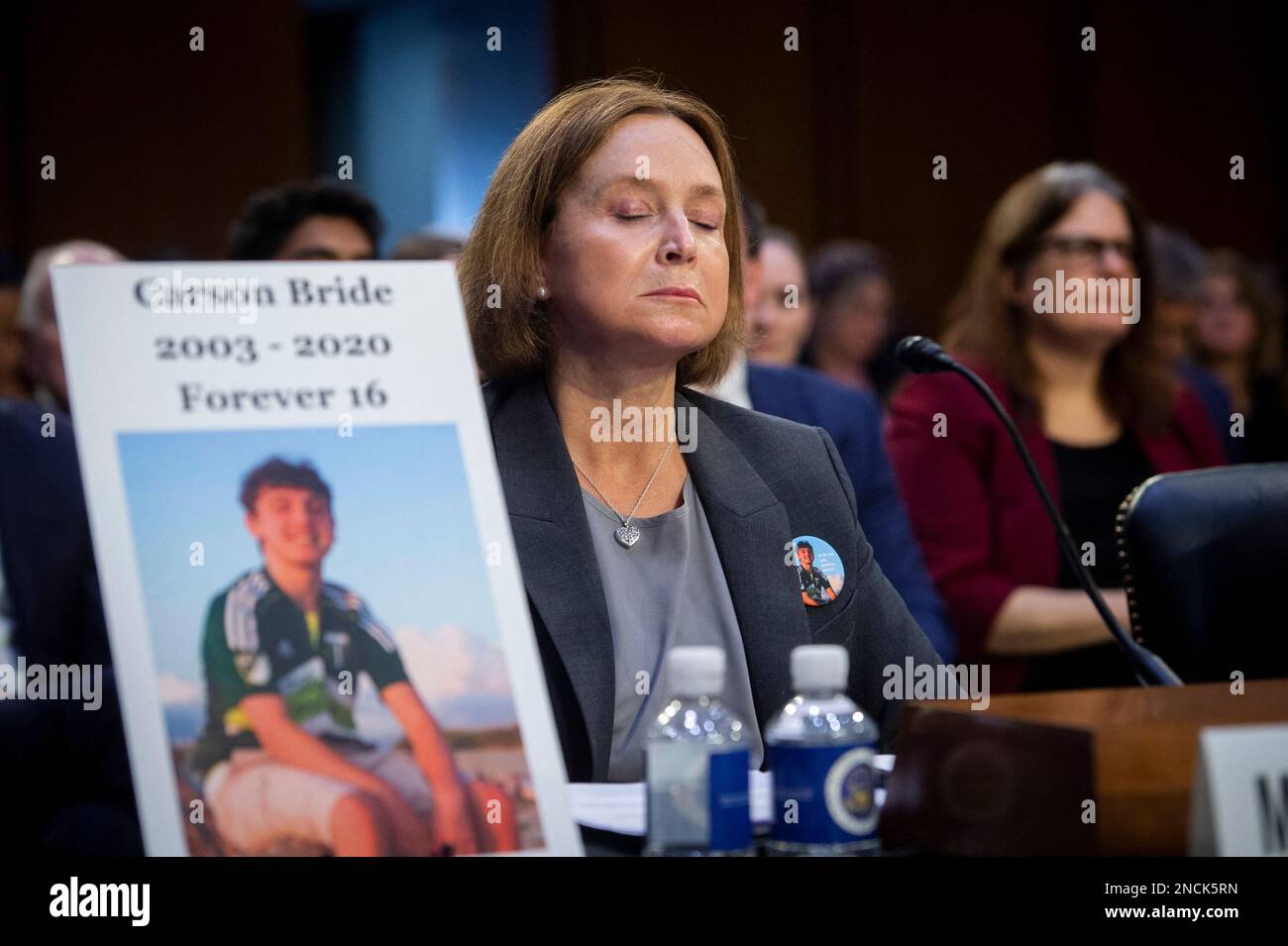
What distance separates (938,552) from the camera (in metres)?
2.57

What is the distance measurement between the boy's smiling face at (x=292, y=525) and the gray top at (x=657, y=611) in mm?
514

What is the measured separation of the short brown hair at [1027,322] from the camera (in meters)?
2.64

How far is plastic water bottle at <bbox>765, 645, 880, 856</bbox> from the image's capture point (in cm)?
100

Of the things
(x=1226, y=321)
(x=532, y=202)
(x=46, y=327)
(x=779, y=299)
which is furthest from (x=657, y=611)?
(x=1226, y=321)

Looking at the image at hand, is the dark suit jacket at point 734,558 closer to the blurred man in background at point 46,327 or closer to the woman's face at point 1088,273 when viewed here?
the woman's face at point 1088,273

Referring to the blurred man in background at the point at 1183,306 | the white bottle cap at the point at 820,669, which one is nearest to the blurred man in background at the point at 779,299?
the blurred man in background at the point at 1183,306

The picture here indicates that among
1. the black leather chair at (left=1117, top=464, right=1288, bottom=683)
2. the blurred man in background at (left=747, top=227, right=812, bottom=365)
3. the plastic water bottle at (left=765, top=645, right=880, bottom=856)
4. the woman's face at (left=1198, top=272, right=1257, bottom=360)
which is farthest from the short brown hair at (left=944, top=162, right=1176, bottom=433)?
the woman's face at (left=1198, top=272, right=1257, bottom=360)

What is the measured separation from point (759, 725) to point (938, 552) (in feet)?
3.78

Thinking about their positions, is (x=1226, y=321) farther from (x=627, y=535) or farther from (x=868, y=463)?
(x=627, y=535)

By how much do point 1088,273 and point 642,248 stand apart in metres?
1.32

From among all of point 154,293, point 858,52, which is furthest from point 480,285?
point 858,52

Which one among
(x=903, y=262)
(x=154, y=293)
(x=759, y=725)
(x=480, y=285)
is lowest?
(x=759, y=725)

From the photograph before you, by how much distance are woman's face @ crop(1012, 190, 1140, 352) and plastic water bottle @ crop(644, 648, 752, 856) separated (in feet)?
5.92
